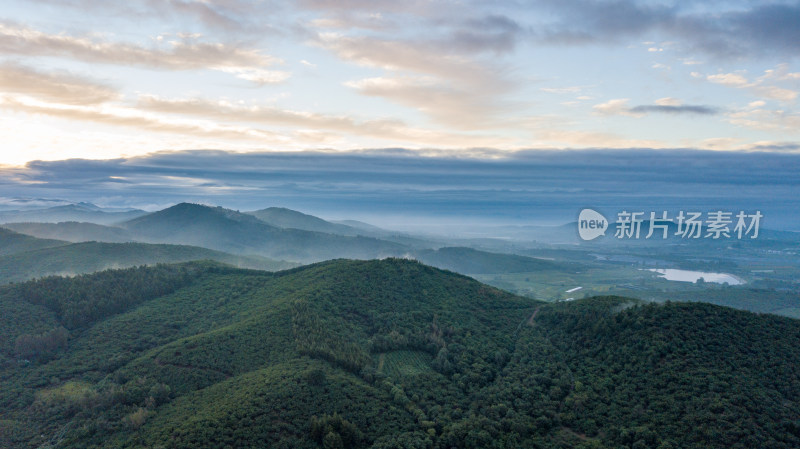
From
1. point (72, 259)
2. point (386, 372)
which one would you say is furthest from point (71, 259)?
point (386, 372)

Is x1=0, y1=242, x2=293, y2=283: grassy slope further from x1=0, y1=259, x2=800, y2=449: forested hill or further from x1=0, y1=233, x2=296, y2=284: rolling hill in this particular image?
x1=0, y1=259, x2=800, y2=449: forested hill

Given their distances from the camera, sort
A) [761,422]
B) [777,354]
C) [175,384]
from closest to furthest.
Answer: [761,422], [777,354], [175,384]

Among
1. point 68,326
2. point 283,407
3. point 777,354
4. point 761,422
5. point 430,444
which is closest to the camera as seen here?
point 761,422

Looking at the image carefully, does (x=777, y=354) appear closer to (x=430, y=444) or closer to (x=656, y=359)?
(x=656, y=359)

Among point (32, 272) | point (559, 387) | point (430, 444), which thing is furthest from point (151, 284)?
point (559, 387)

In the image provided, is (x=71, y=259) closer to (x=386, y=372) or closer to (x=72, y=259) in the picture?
(x=72, y=259)

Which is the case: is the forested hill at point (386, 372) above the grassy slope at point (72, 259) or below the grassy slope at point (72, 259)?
above

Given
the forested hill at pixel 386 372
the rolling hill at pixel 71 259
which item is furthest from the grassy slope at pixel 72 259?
the forested hill at pixel 386 372

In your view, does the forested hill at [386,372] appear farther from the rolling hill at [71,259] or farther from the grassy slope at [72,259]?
the rolling hill at [71,259]
